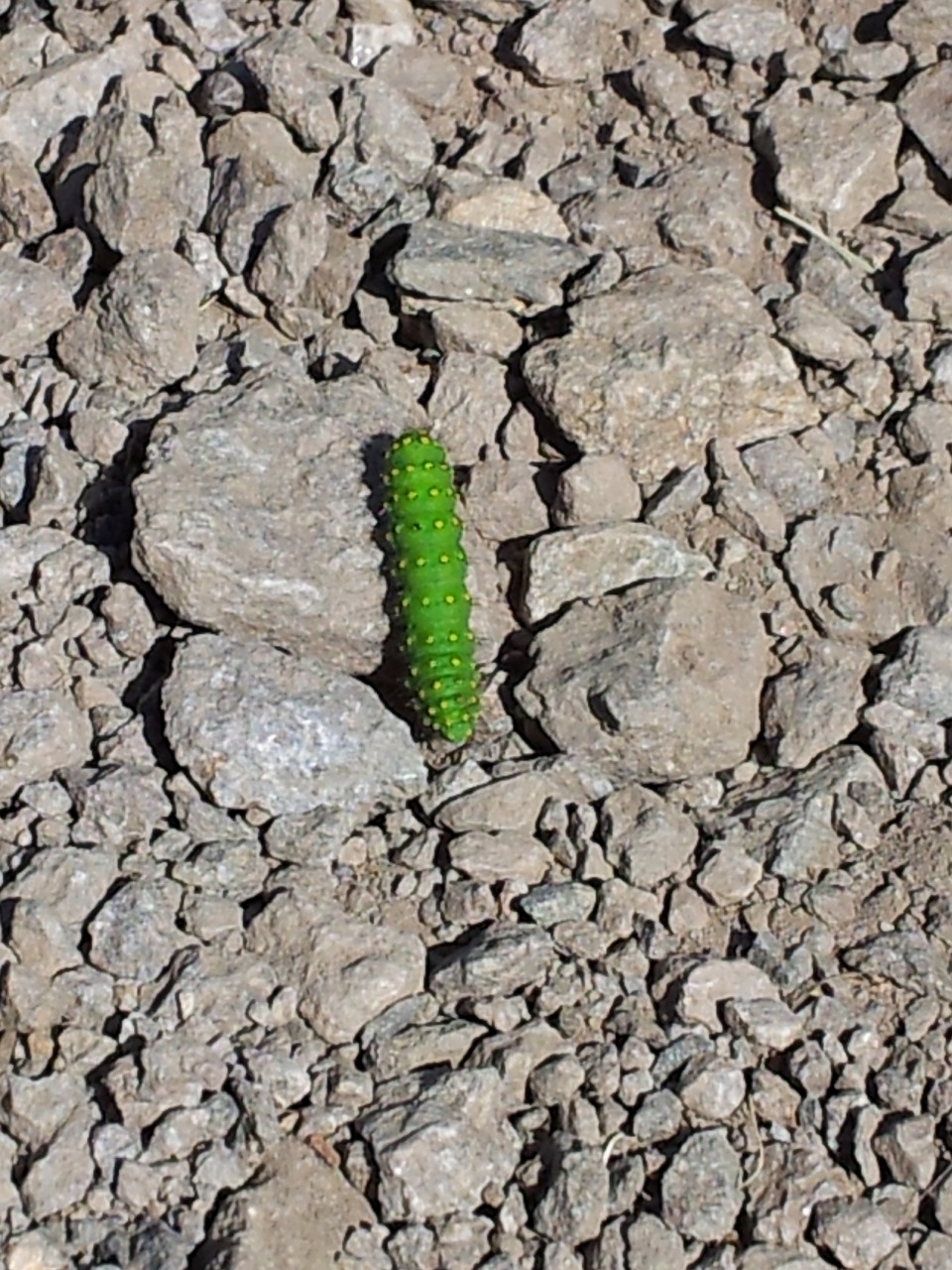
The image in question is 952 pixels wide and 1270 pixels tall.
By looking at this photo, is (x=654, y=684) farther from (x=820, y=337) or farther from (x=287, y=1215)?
(x=287, y=1215)

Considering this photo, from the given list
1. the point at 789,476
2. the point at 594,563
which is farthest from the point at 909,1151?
the point at 789,476

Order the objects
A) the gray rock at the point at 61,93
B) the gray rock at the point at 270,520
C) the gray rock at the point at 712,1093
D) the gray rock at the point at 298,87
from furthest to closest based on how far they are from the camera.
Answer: the gray rock at the point at 61,93
the gray rock at the point at 298,87
the gray rock at the point at 270,520
the gray rock at the point at 712,1093

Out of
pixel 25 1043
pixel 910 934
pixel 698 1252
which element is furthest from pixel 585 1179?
pixel 25 1043

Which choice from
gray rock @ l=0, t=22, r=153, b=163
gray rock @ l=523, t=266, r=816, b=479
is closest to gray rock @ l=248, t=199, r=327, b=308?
gray rock @ l=523, t=266, r=816, b=479

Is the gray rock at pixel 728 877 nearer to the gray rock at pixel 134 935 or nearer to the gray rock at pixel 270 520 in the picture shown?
the gray rock at pixel 270 520

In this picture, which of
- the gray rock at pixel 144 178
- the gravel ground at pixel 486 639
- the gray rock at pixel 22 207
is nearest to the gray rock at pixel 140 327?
the gravel ground at pixel 486 639

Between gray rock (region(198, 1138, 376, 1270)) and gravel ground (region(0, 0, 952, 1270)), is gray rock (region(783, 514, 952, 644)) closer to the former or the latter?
gravel ground (region(0, 0, 952, 1270))

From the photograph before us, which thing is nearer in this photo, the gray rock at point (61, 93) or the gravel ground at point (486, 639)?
the gravel ground at point (486, 639)
